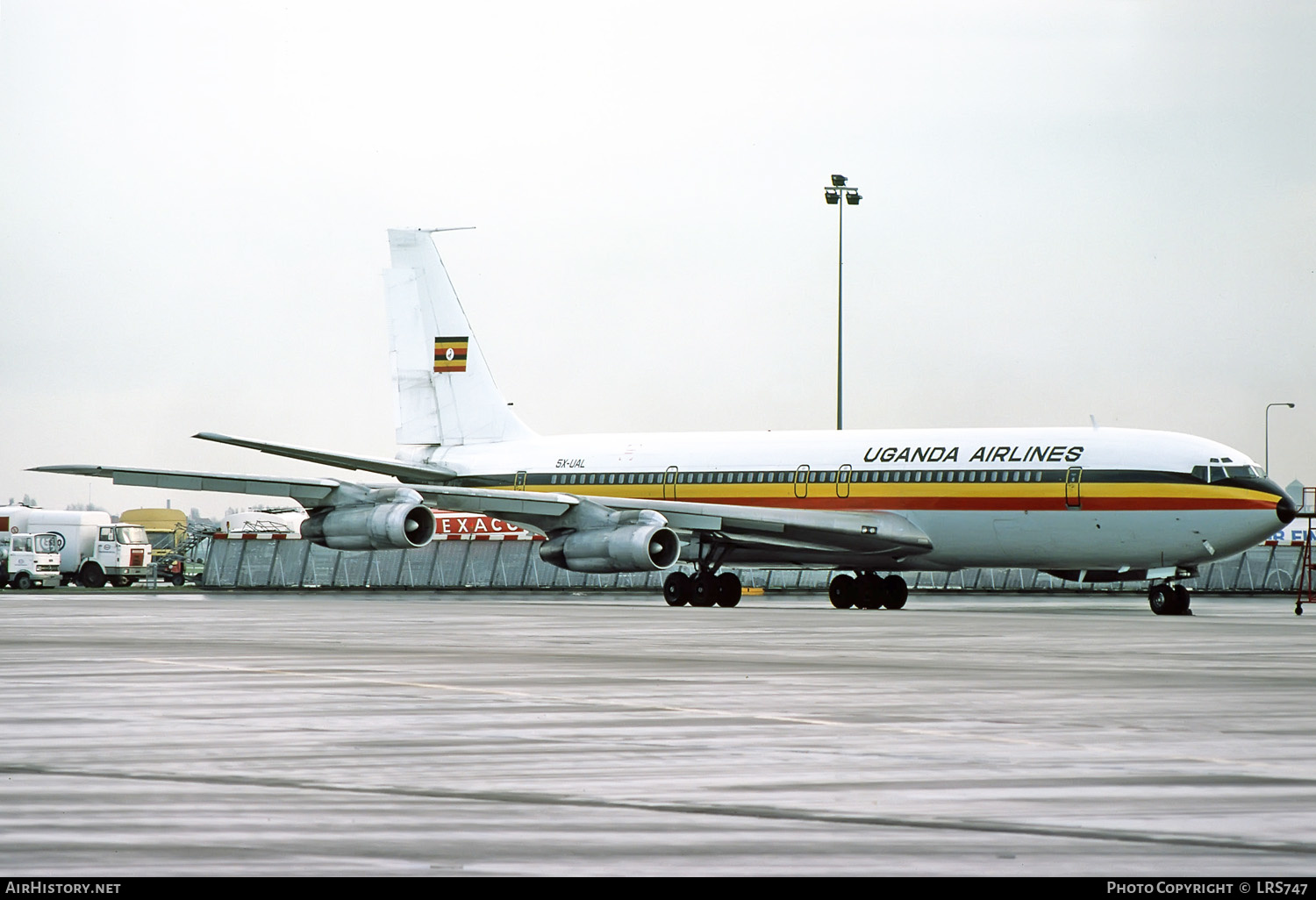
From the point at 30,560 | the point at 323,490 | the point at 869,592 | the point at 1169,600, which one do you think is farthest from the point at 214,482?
the point at 30,560

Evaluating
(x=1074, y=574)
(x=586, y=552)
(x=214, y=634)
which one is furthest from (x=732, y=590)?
(x=214, y=634)

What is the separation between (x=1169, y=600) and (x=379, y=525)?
1740 cm

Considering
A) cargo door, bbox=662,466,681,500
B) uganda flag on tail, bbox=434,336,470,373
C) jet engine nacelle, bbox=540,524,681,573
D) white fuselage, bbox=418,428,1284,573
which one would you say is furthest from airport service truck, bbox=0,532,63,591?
jet engine nacelle, bbox=540,524,681,573

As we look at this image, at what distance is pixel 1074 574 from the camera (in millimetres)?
41031

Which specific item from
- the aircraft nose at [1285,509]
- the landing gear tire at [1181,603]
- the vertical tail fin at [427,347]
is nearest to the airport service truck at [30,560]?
the vertical tail fin at [427,347]

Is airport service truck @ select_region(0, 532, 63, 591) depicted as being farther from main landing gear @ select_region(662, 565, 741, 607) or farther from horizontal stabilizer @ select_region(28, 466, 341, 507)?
main landing gear @ select_region(662, 565, 741, 607)

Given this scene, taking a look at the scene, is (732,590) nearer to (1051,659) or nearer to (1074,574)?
(1074,574)

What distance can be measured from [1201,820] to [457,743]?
15.7ft

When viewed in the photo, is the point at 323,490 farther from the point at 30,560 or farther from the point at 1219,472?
the point at 30,560

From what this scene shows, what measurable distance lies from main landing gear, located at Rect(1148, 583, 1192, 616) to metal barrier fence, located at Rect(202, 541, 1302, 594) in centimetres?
1837

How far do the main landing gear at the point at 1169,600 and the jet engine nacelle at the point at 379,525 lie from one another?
51.8 feet

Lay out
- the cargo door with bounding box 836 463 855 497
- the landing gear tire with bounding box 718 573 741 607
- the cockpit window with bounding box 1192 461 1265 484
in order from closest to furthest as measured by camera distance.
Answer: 1. the cockpit window with bounding box 1192 461 1265 484
2. the cargo door with bounding box 836 463 855 497
3. the landing gear tire with bounding box 718 573 741 607

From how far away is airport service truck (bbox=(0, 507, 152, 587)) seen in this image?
242 feet

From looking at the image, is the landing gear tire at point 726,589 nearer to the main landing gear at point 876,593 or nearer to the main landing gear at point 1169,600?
the main landing gear at point 876,593
